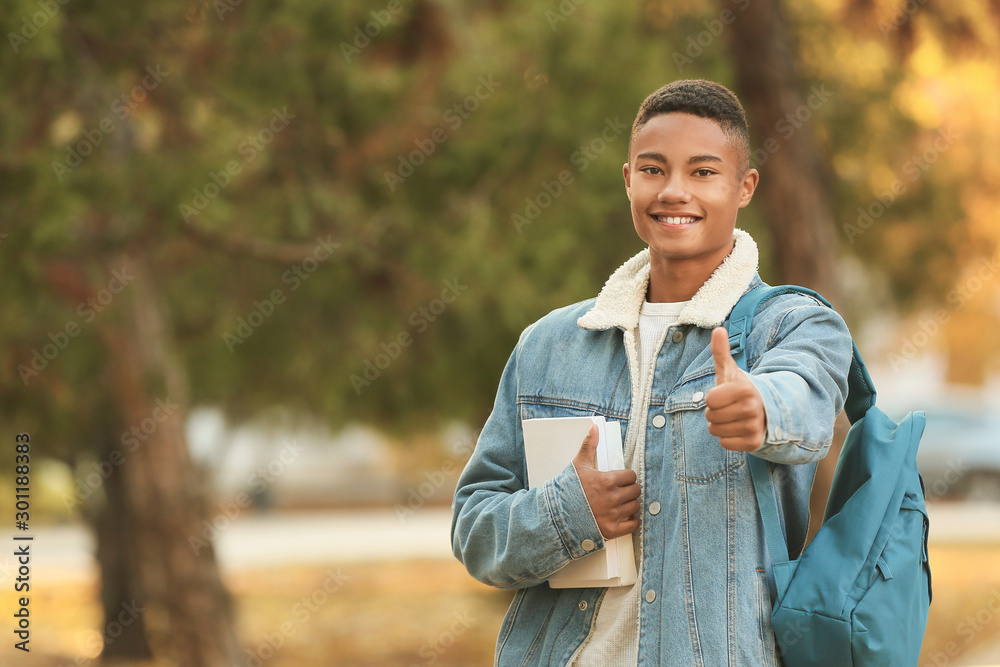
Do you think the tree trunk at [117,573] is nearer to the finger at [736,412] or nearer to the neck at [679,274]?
the neck at [679,274]

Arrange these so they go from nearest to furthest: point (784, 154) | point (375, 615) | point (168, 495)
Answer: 1. point (784, 154)
2. point (168, 495)
3. point (375, 615)

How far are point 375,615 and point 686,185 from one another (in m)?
9.33

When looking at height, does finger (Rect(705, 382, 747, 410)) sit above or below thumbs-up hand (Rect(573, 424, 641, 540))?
above

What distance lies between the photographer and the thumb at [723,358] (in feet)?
4.53

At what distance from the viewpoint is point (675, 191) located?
1649mm

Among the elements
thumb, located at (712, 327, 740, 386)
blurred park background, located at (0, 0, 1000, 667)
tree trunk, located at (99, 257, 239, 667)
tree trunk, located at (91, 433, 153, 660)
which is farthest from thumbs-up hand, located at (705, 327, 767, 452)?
tree trunk, located at (91, 433, 153, 660)

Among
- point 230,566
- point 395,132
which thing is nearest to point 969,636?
point 395,132

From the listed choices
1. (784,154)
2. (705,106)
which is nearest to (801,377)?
(705,106)

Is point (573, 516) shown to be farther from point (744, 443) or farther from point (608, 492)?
point (744, 443)

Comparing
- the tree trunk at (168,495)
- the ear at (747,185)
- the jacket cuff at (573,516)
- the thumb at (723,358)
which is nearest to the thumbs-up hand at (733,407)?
the thumb at (723,358)

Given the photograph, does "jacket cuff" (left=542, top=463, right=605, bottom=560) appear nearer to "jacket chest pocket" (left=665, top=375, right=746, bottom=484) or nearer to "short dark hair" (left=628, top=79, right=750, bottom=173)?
"jacket chest pocket" (left=665, top=375, right=746, bottom=484)

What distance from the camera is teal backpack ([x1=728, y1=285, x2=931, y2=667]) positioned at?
58.5 inches

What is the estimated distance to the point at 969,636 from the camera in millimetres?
8109

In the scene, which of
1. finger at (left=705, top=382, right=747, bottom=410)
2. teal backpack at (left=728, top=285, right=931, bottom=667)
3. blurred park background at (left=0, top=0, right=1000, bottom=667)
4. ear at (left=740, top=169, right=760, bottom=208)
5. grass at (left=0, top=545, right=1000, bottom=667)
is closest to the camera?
finger at (left=705, top=382, right=747, bottom=410)
